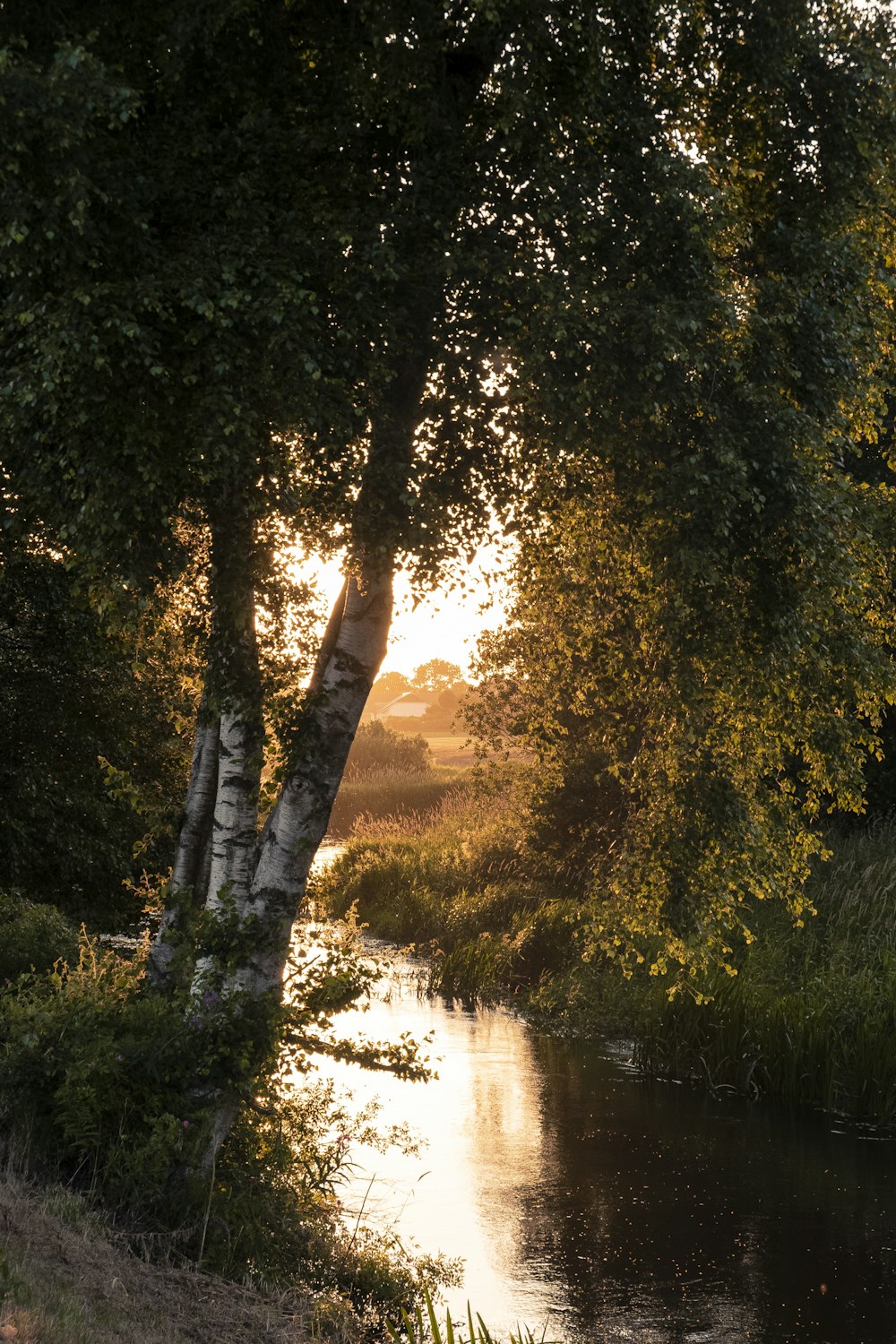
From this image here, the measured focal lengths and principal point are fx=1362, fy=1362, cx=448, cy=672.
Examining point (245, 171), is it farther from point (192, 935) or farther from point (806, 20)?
point (192, 935)

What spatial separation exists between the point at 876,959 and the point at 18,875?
1171cm

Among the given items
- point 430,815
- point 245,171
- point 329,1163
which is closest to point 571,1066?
point 329,1163

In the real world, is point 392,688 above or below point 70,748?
above

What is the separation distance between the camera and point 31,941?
45.7 ft

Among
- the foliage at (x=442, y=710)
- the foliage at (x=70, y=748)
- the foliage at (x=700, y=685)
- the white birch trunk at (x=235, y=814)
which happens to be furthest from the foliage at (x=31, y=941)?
the foliage at (x=442, y=710)

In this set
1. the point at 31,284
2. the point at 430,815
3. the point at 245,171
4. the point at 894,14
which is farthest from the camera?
the point at 430,815

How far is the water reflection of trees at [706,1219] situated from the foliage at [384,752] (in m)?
37.7

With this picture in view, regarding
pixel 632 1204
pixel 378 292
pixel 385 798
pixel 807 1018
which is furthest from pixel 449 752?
pixel 378 292

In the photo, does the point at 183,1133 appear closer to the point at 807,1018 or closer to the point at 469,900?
the point at 807,1018

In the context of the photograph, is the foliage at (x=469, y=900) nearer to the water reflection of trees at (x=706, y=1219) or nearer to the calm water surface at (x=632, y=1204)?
the calm water surface at (x=632, y=1204)

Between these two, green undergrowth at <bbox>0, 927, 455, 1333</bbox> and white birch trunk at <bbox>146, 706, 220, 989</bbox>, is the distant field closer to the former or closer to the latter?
white birch trunk at <bbox>146, 706, 220, 989</bbox>

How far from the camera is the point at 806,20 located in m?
10.4

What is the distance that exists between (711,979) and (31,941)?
341 inches

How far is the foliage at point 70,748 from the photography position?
60.5 feet
